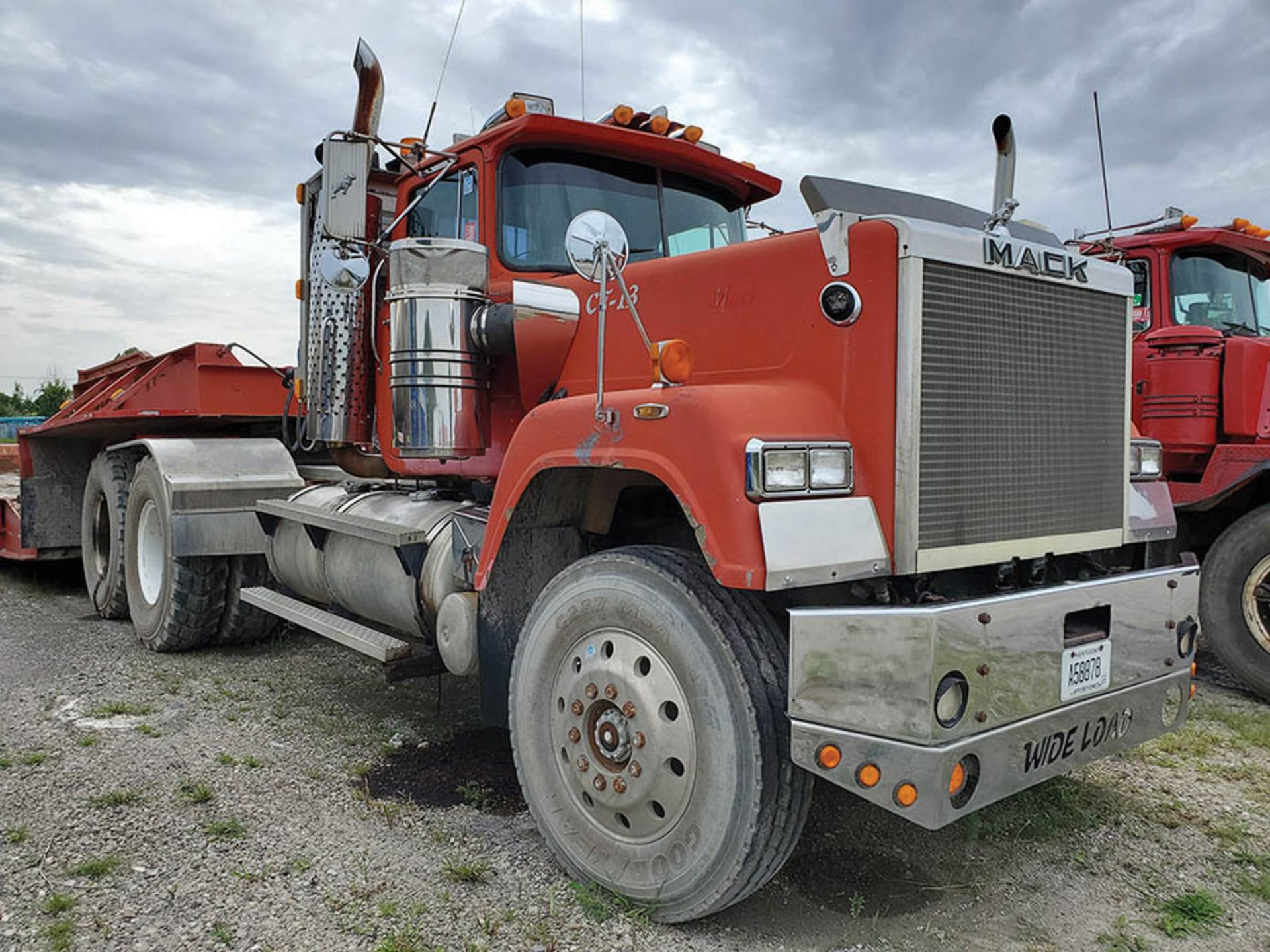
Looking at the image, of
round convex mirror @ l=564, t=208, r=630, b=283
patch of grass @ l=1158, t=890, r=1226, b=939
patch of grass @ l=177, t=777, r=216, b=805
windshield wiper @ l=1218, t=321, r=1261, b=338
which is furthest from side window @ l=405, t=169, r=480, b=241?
windshield wiper @ l=1218, t=321, r=1261, b=338

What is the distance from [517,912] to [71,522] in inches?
260

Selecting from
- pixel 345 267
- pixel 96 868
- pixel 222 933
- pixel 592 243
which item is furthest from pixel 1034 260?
pixel 96 868

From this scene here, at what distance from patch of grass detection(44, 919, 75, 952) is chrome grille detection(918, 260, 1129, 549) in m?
2.64

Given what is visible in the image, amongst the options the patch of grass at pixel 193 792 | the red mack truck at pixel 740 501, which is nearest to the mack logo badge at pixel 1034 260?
the red mack truck at pixel 740 501

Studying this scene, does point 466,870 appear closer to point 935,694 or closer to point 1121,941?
point 935,694

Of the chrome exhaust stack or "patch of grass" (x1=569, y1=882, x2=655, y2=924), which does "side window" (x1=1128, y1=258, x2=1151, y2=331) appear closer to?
the chrome exhaust stack

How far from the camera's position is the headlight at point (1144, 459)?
3.68 meters

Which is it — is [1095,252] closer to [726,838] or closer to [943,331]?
[943,331]

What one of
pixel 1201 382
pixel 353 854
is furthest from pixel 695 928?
pixel 1201 382

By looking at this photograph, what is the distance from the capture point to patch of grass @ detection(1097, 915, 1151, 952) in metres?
2.84

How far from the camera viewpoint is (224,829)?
3.54 m

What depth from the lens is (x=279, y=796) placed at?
388cm

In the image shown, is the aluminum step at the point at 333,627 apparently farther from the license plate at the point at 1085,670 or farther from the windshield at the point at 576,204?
the license plate at the point at 1085,670

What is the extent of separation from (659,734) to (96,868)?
1.92 m
